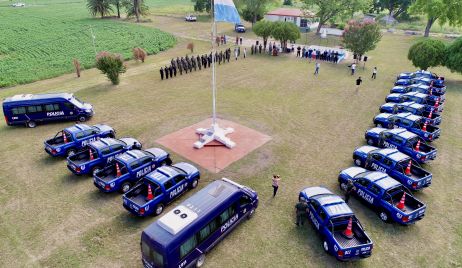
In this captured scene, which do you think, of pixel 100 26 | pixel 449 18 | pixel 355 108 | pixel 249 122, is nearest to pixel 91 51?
pixel 100 26

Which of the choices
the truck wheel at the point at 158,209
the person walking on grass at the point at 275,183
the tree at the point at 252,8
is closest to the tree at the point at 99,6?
the tree at the point at 252,8

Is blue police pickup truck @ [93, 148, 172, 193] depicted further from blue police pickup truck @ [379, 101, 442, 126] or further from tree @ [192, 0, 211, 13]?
tree @ [192, 0, 211, 13]

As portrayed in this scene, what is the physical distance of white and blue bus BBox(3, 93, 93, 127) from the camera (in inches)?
850

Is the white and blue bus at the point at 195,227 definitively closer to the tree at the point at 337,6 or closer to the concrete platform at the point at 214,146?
the concrete platform at the point at 214,146

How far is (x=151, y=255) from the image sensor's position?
10.6m

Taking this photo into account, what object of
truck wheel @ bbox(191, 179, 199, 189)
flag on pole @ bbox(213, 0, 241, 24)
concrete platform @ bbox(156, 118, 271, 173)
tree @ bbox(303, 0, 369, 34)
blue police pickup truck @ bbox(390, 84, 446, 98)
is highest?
tree @ bbox(303, 0, 369, 34)

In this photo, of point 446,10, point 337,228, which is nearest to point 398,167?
point 337,228

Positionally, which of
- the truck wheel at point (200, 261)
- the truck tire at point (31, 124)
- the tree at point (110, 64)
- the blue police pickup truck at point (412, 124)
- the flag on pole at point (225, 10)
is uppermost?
the flag on pole at point (225, 10)

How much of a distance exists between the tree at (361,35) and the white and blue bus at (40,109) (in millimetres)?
28636

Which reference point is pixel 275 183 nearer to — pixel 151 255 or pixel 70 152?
pixel 151 255

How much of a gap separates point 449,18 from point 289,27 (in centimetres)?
2387

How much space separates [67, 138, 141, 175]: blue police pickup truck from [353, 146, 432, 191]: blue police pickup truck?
12971 millimetres

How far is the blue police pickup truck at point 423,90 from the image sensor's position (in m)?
25.2

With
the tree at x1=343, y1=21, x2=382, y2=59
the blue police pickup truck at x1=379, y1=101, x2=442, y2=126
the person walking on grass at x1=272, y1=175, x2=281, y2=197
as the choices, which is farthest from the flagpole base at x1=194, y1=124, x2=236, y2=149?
the tree at x1=343, y1=21, x2=382, y2=59
